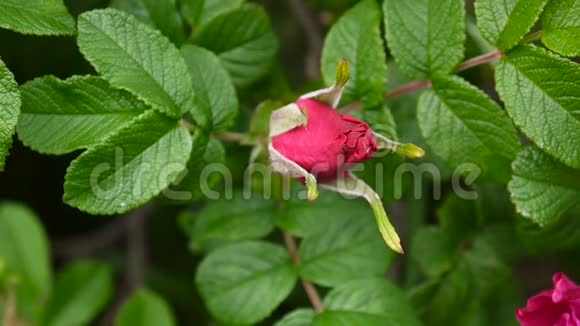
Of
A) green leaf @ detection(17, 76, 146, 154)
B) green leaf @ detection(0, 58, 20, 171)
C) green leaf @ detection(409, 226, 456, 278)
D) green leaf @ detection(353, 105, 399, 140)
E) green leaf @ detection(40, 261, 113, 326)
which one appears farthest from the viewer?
green leaf @ detection(40, 261, 113, 326)

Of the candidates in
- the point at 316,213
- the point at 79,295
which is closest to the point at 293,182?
the point at 316,213

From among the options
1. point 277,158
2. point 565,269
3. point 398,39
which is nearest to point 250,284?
point 277,158

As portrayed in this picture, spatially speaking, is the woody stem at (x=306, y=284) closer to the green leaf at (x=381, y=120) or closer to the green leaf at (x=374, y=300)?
the green leaf at (x=374, y=300)

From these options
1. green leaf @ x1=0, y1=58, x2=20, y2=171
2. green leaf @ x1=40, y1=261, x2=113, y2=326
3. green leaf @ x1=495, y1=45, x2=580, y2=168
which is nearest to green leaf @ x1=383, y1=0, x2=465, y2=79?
green leaf @ x1=495, y1=45, x2=580, y2=168

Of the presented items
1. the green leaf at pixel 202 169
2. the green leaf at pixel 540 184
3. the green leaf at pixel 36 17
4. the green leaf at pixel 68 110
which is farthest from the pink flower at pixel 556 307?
the green leaf at pixel 36 17

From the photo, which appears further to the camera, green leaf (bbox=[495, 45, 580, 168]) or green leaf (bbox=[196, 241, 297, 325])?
green leaf (bbox=[196, 241, 297, 325])

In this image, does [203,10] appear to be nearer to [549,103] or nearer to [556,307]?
[549,103]

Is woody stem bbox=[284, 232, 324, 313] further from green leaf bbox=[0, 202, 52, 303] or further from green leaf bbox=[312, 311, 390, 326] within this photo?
green leaf bbox=[0, 202, 52, 303]
